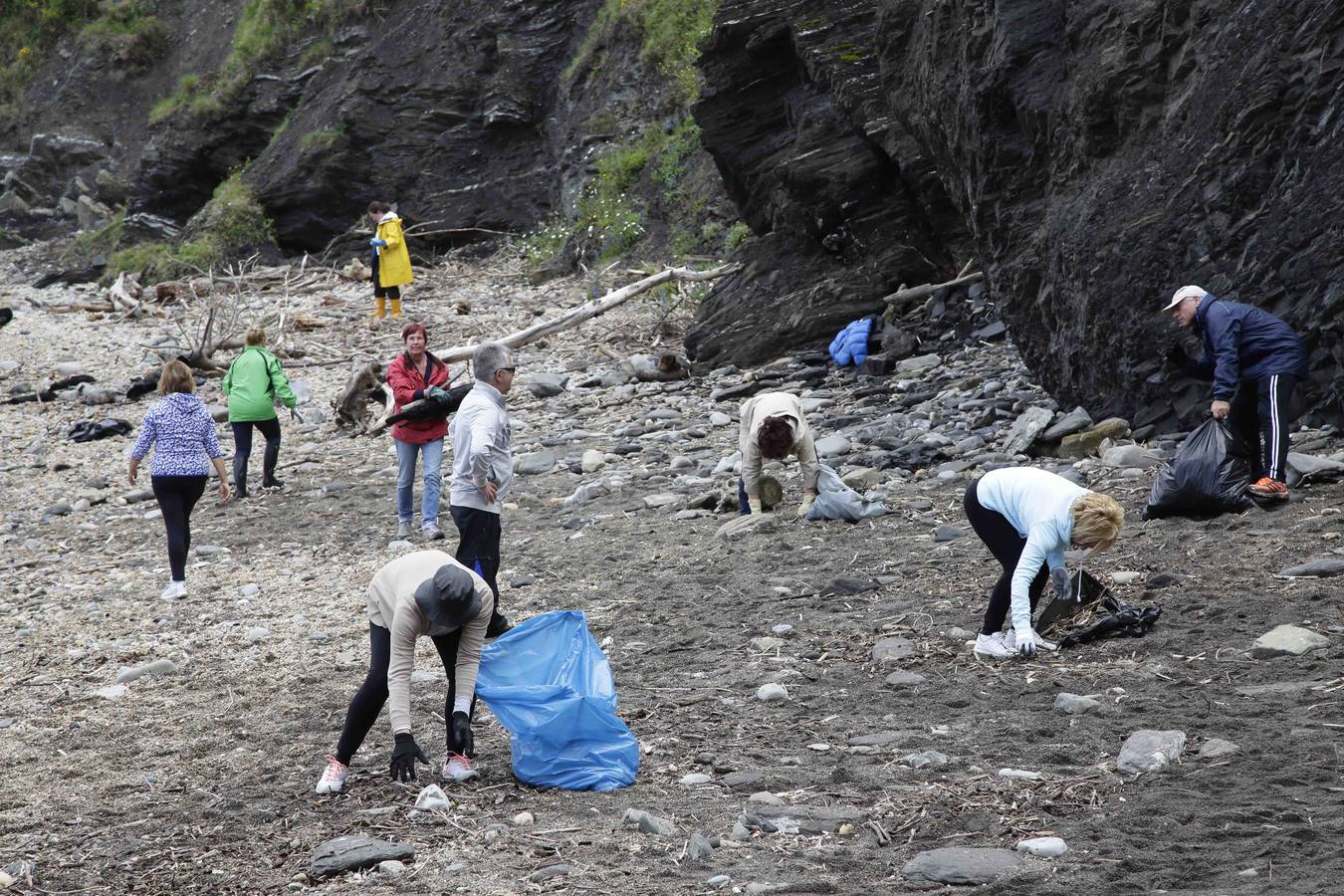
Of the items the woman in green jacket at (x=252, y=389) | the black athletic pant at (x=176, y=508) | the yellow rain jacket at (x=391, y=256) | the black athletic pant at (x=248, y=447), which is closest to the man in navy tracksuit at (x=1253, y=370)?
the black athletic pant at (x=176, y=508)

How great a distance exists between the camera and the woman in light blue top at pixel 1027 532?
17.7 feet

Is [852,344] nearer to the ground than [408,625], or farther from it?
farther from it

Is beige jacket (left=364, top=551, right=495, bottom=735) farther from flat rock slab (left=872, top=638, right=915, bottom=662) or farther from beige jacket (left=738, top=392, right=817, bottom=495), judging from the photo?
beige jacket (left=738, top=392, right=817, bottom=495)

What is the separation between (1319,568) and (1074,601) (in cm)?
123

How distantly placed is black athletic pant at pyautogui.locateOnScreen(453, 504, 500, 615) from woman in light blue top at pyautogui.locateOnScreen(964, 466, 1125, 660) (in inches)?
99.0

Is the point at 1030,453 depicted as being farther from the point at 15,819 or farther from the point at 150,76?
the point at 150,76

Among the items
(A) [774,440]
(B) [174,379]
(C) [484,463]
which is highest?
(B) [174,379]

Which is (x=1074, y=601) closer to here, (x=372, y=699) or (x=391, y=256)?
(x=372, y=699)

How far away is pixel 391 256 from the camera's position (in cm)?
2012

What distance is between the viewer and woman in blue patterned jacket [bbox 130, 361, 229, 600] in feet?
28.8

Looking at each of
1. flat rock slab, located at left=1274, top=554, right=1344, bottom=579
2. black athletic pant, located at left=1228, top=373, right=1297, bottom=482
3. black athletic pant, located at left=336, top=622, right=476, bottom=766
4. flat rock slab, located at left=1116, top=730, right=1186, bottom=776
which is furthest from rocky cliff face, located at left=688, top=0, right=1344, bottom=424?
black athletic pant, located at left=336, top=622, right=476, bottom=766

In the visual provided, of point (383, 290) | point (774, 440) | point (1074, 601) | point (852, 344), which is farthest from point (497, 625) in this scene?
point (383, 290)

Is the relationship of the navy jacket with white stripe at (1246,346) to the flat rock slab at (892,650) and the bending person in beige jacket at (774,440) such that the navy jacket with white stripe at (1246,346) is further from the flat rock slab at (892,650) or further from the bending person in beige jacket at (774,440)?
the flat rock slab at (892,650)

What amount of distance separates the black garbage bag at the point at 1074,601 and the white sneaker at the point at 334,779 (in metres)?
3.11
